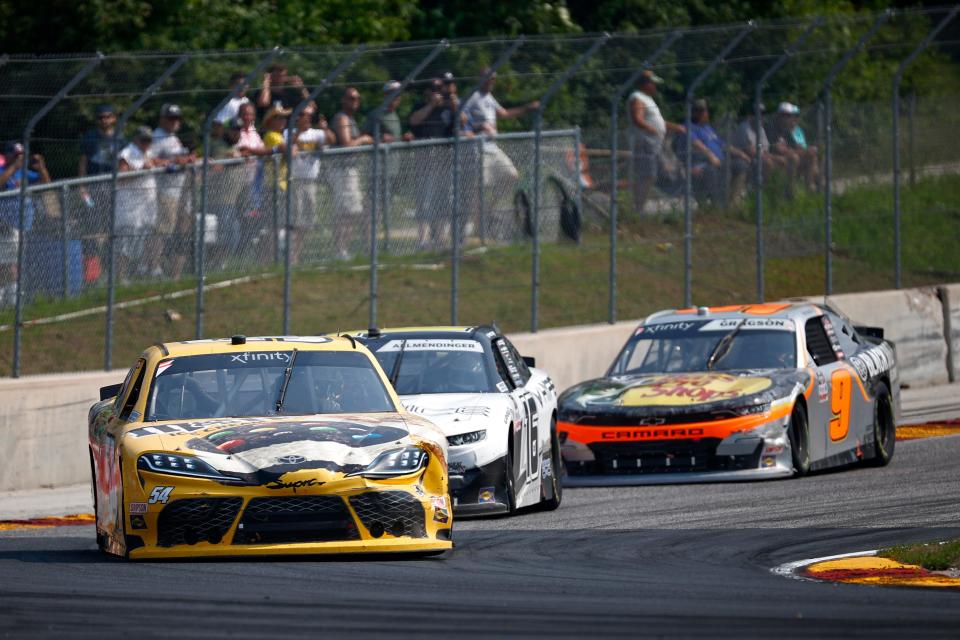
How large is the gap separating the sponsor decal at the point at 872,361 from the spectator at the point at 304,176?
5.10 m

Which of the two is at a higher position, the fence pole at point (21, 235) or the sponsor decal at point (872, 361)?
the fence pole at point (21, 235)

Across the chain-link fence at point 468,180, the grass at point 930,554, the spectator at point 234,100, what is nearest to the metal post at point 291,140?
the chain-link fence at point 468,180

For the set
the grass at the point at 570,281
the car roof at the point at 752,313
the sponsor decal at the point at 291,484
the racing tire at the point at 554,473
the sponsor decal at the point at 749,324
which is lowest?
the racing tire at the point at 554,473

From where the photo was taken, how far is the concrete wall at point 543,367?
50.6 feet

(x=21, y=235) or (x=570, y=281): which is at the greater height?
(x=21, y=235)

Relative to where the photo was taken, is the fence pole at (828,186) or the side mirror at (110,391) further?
the fence pole at (828,186)

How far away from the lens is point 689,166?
69.7ft

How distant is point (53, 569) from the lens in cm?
962

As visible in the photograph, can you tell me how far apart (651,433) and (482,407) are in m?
2.23

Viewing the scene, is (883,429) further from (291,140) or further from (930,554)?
(930,554)

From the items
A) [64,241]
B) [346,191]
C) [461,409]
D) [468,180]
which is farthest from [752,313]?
[64,241]

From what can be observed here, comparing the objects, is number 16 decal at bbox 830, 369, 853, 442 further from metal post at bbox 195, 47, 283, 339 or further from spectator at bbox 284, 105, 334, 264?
metal post at bbox 195, 47, 283, 339

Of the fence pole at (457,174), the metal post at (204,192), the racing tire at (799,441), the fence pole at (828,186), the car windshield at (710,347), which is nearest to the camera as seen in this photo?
the racing tire at (799,441)

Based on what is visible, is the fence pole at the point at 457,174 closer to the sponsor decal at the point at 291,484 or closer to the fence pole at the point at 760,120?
the fence pole at the point at 760,120
